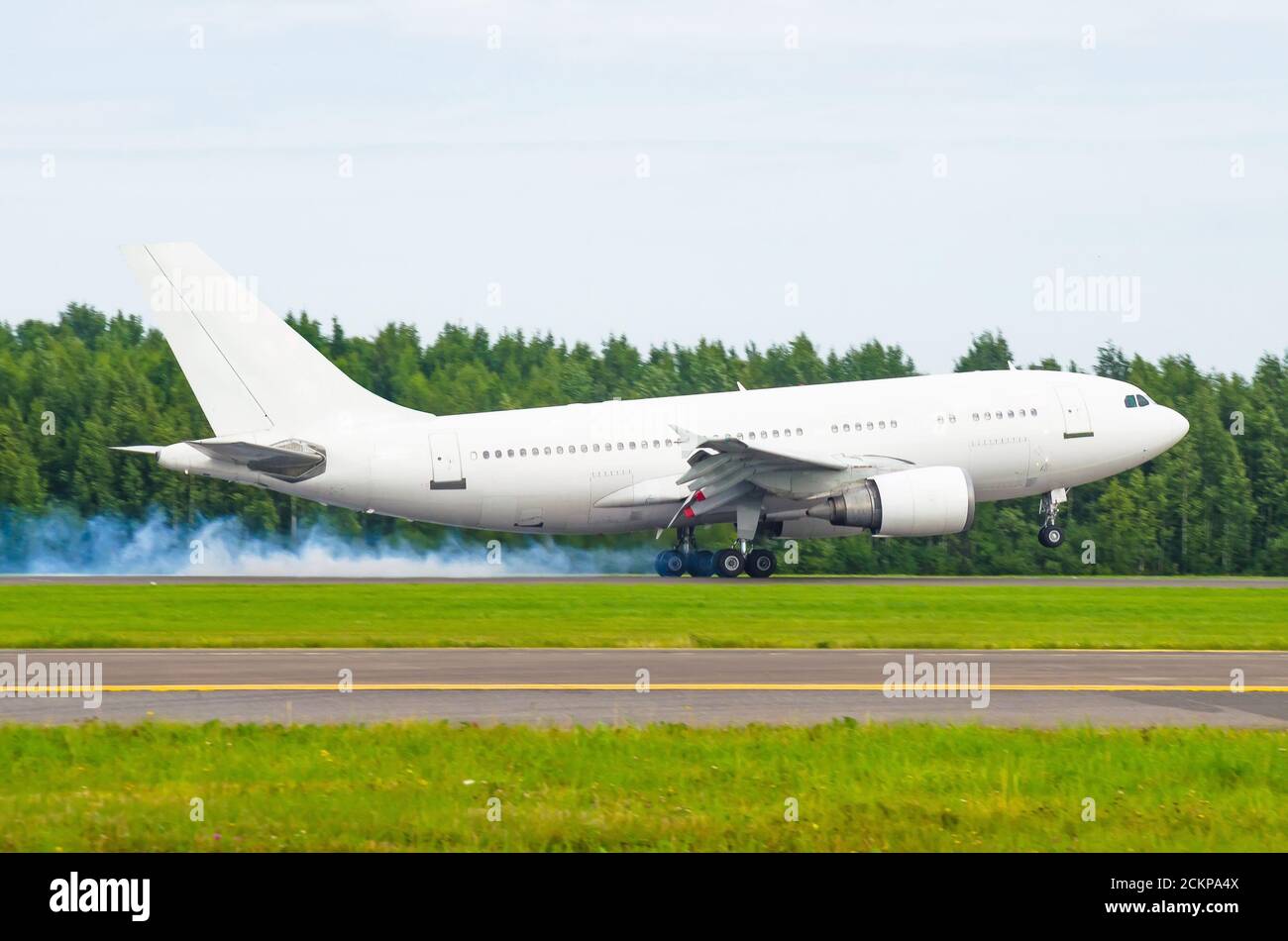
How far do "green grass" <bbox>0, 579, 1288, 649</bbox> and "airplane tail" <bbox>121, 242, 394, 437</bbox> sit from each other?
17.1ft

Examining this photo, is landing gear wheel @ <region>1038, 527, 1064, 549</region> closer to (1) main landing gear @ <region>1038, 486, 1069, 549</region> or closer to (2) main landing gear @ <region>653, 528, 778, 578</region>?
(1) main landing gear @ <region>1038, 486, 1069, 549</region>

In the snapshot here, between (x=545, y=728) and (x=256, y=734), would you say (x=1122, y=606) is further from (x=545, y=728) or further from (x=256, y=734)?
(x=256, y=734)

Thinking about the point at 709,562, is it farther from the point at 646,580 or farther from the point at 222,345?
the point at 222,345

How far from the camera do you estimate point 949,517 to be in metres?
41.5

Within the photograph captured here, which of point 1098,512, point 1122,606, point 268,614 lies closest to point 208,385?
point 268,614

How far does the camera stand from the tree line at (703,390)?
6444 centimetres

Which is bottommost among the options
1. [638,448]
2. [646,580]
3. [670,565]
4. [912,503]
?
[646,580]

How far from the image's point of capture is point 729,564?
142 feet

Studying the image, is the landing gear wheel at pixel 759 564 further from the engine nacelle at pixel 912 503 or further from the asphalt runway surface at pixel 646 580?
the engine nacelle at pixel 912 503

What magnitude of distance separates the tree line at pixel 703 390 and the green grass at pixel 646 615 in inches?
572

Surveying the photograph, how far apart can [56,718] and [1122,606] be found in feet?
76.0

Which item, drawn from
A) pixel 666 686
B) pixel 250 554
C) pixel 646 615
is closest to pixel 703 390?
pixel 250 554

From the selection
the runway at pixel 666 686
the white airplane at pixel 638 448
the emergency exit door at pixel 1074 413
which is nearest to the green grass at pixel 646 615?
the runway at pixel 666 686

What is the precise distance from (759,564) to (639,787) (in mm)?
30109
